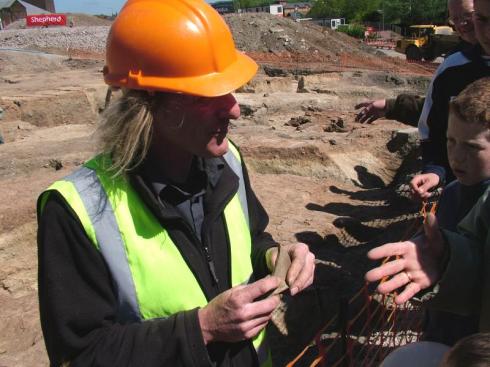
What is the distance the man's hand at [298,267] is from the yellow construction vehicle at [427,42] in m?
25.3

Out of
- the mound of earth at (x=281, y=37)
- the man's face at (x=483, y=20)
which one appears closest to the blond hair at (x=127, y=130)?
the man's face at (x=483, y=20)

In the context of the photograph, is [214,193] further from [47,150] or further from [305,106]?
[305,106]

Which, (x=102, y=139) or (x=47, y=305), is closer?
(x=47, y=305)

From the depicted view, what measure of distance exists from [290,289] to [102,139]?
32.0 inches

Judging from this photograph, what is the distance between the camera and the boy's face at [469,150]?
1.94 m

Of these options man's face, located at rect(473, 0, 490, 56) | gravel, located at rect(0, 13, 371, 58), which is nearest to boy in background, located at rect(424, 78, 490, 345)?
man's face, located at rect(473, 0, 490, 56)

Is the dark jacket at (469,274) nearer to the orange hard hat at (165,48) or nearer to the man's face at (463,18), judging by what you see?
the orange hard hat at (165,48)

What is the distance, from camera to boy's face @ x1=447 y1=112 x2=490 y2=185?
1937 millimetres

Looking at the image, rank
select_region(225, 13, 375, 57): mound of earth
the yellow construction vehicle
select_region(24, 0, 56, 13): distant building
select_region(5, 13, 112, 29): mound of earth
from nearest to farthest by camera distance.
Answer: the yellow construction vehicle, select_region(225, 13, 375, 57): mound of earth, select_region(5, 13, 112, 29): mound of earth, select_region(24, 0, 56, 13): distant building

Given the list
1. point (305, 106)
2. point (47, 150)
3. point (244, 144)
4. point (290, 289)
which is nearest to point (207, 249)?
point (290, 289)

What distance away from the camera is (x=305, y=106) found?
36.4ft

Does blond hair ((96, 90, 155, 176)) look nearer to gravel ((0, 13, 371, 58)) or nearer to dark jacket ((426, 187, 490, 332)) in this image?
dark jacket ((426, 187, 490, 332))

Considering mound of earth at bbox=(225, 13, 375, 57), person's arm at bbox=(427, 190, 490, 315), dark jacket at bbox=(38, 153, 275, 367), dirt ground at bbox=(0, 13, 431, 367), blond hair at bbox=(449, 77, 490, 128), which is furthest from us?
mound of earth at bbox=(225, 13, 375, 57)

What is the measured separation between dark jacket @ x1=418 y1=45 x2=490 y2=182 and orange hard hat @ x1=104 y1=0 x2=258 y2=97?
2072 mm
